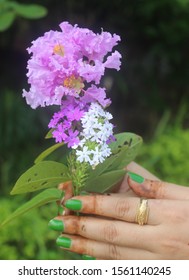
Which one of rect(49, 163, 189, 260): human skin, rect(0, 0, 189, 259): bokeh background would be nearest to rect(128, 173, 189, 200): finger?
rect(49, 163, 189, 260): human skin

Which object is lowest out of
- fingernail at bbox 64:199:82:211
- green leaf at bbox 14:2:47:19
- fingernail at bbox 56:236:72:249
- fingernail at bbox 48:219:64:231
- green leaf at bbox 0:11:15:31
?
fingernail at bbox 56:236:72:249

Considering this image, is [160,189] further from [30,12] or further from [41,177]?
[30,12]

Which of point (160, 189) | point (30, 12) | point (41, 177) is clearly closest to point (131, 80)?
point (30, 12)

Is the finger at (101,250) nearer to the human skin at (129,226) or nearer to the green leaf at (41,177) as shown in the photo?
the human skin at (129,226)

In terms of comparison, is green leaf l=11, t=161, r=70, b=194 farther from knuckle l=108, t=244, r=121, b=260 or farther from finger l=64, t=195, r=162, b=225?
knuckle l=108, t=244, r=121, b=260
